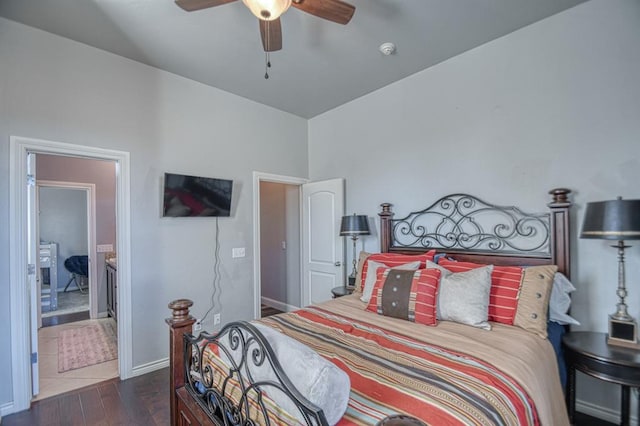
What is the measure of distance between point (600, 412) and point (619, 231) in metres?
1.43

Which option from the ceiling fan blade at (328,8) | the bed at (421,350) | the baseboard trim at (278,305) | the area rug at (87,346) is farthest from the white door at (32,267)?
the baseboard trim at (278,305)

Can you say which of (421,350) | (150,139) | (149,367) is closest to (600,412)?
(421,350)

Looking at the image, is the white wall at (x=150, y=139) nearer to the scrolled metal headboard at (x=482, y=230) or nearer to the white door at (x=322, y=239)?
the white door at (x=322, y=239)

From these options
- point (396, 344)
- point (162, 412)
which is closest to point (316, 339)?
point (396, 344)

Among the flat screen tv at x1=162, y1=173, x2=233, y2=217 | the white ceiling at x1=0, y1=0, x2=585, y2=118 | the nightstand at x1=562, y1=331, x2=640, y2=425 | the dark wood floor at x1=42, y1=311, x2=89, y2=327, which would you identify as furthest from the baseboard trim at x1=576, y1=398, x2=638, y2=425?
the dark wood floor at x1=42, y1=311, x2=89, y2=327

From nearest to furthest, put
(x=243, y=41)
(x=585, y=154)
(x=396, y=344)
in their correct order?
(x=396, y=344)
(x=585, y=154)
(x=243, y=41)

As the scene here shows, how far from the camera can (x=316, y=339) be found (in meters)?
1.78

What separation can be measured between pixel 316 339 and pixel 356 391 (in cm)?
60

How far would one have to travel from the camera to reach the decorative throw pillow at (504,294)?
2.00m

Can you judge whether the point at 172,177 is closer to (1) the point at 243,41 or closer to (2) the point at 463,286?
(1) the point at 243,41

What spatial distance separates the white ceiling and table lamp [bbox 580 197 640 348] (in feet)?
5.34

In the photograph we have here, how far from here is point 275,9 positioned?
1.59m

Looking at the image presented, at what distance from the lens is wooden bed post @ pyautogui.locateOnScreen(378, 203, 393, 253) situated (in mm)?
3396

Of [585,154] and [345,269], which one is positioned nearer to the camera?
[585,154]
